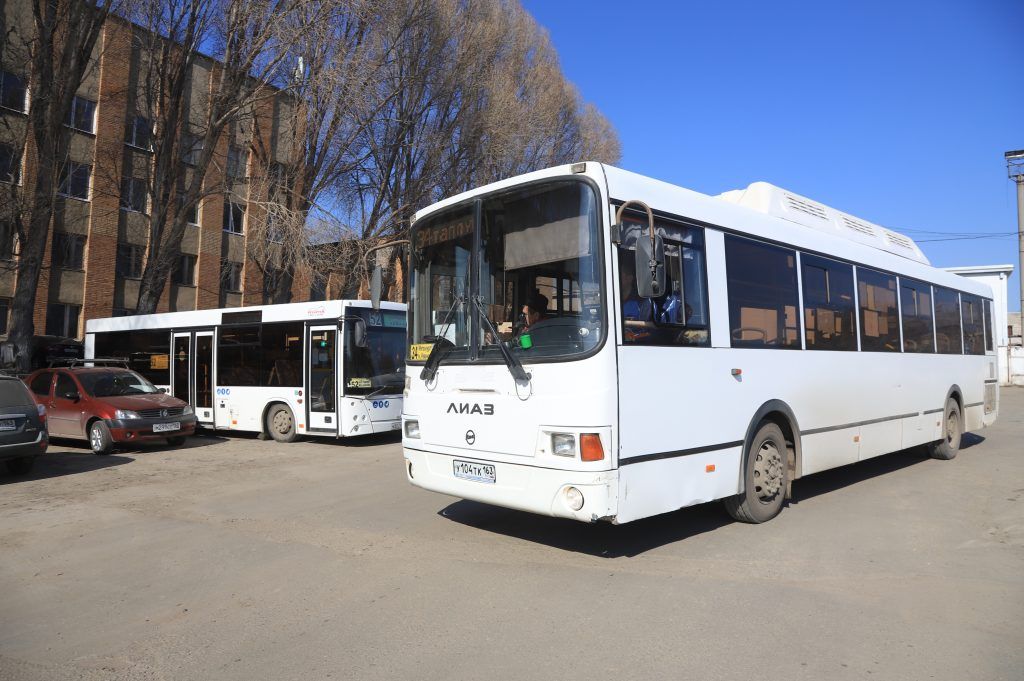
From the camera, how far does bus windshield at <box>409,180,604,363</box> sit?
5246mm

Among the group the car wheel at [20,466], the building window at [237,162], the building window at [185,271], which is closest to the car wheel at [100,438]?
the car wheel at [20,466]

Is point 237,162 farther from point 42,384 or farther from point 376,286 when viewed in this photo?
point 376,286

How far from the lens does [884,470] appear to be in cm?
1020

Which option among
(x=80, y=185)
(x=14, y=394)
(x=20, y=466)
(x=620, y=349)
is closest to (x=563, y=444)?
(x=620, y=349)

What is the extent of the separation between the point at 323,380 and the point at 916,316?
10369mm

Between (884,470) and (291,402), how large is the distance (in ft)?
35.7

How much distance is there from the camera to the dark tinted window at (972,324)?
1178 cm

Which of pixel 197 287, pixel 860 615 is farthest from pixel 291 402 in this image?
pixel 197 287

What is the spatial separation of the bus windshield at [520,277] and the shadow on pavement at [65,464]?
7870 mm

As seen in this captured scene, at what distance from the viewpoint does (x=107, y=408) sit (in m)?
13.1

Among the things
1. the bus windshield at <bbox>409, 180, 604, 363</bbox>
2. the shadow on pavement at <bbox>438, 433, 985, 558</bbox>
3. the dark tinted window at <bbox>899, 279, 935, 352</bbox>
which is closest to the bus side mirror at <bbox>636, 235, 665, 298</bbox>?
the bus windshield at <bbox>409, 180, 604, 363</bbox>

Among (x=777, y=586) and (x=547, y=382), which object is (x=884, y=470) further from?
(x=547, y=382)

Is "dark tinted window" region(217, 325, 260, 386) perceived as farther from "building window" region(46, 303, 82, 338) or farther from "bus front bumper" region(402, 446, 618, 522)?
"building window" region(46, 303, 82, 338)

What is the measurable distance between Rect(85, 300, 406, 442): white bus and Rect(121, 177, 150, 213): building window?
13.2 metres
